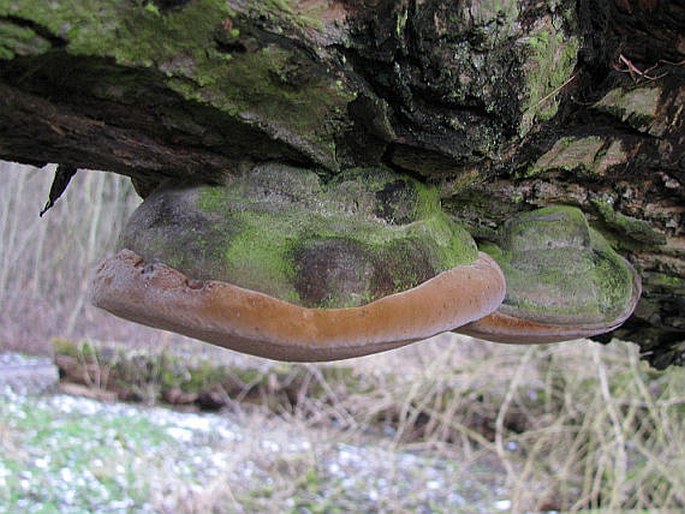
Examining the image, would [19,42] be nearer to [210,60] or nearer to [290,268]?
[210,60]

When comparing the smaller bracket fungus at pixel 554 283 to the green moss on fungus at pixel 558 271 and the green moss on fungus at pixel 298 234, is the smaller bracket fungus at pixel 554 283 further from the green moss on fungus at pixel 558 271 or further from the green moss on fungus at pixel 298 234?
the green moss on fungus at pixel 298 234

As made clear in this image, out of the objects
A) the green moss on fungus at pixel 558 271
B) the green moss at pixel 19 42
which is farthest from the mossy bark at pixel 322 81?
the green moss on fungus at pixel 558 271

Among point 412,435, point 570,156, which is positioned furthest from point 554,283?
point 412,435

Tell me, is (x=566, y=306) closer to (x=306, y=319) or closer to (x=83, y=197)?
(x=306, y=319)

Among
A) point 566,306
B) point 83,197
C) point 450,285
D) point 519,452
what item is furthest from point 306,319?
point 83,197

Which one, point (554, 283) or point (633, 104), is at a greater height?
point (633, 104)

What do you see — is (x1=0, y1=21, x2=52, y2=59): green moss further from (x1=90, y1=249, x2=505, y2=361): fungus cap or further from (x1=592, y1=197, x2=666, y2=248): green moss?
(x1=592, y1=197, x2=666, y2=248): green moss

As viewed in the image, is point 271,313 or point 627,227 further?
point 627,227
